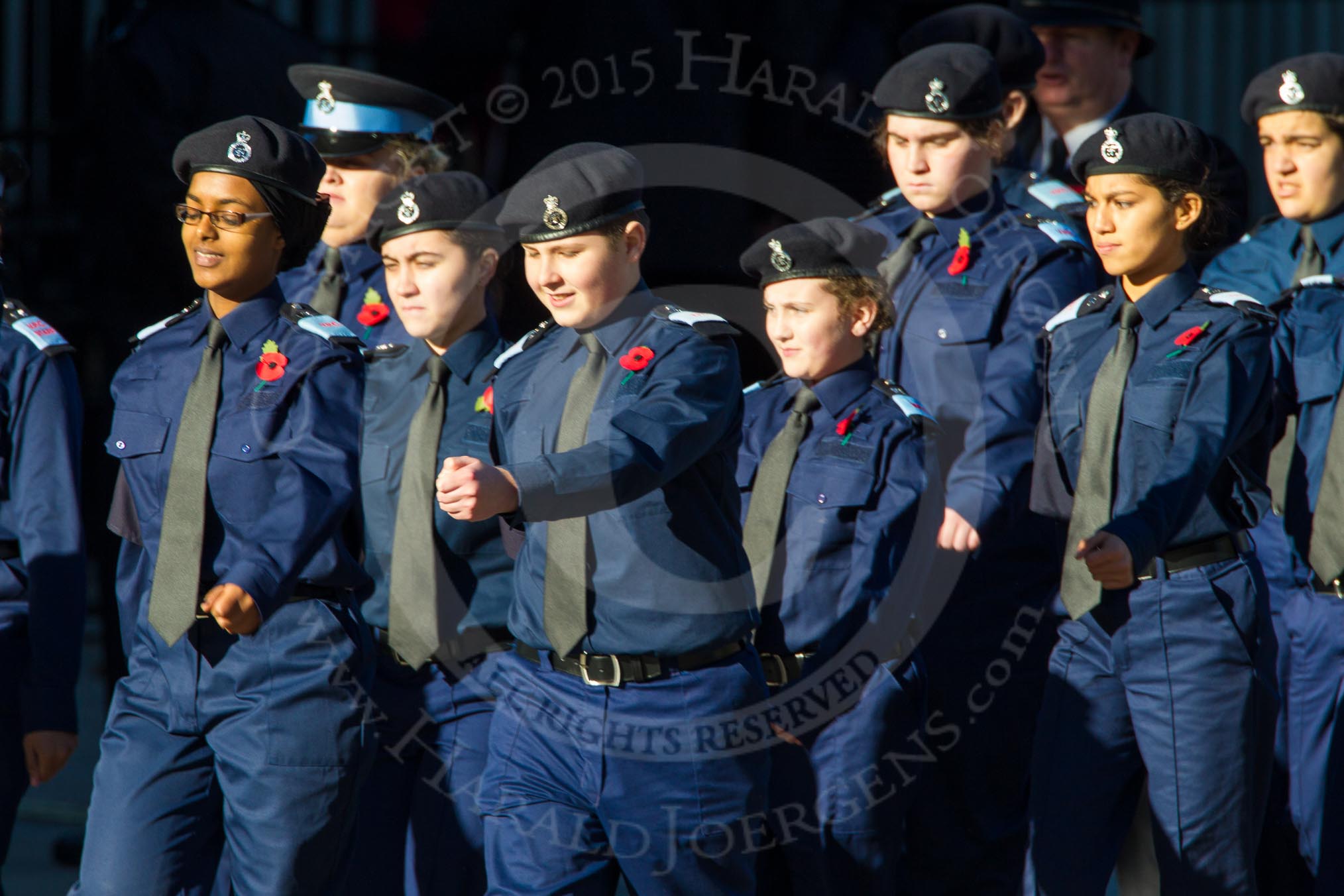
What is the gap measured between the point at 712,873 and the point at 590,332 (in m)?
1.03

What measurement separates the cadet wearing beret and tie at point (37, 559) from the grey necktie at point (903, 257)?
201 centimetres

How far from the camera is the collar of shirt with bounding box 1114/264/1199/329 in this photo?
383 centimetres

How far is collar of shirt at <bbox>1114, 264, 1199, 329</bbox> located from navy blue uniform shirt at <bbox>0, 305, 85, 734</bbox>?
7.37 feet

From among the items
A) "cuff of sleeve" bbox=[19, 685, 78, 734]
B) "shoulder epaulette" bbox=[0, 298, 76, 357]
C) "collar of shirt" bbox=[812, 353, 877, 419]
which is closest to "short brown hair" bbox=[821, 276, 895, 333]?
"collar of shirt" bbox=[812, 353, 877, 419]

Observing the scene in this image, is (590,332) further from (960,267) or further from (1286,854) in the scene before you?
(1286,854)

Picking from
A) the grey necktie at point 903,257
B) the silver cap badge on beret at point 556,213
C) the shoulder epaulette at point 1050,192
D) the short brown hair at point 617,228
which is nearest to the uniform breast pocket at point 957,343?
the grey necktie at point 903,257

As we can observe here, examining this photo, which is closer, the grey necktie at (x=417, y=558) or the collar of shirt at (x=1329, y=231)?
the grey necktie at (x=417, y=558)

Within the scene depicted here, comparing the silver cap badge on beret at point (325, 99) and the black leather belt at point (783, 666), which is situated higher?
the silver cap badge on beret at point (325, 99)

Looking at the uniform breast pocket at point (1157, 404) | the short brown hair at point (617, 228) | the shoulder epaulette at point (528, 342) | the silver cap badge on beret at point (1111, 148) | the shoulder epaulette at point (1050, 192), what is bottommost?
the uniform breast pocket at point (1157, 404)

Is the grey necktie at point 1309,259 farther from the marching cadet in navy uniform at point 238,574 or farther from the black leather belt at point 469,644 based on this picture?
the marching cadet in navy uniform at point 238,574

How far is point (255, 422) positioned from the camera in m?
3.54

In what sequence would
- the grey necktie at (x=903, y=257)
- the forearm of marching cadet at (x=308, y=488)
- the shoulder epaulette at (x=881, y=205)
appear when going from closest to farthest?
the forearm of marching cadet at (x=308, y=488), the grey necktie at (x=903, y=257), the shoulder epaulette at (x=881, y=205)

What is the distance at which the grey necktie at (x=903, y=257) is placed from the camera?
476cm

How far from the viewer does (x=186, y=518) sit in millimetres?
3482
